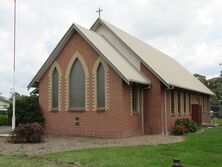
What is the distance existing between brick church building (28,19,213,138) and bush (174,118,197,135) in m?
0.61

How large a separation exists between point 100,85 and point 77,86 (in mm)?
1707

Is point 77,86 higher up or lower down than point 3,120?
higher up

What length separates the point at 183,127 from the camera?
2641cm

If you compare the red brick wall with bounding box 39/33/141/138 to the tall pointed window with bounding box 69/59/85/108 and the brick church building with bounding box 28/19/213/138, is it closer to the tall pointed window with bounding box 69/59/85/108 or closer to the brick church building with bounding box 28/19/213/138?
the brick church building with bounding box 28/19/213/138

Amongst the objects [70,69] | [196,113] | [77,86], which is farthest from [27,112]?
[196,113]

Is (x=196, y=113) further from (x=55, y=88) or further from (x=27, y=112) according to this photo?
(x=27, y=112)

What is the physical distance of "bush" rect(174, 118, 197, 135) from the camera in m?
26.0

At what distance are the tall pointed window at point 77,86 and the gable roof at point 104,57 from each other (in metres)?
1.60

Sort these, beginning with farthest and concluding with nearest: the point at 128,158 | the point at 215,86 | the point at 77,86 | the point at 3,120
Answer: the point at 215,86, the point at 3,120, the point at 77,86, the point at 128,158

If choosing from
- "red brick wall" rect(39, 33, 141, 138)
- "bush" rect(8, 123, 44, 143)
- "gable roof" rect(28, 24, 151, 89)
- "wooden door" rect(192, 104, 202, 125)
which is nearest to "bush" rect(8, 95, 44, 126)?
"red brick wall" rect(39, 33, 141, 138)

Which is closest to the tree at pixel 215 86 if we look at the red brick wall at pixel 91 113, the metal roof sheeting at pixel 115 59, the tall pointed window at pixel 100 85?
the metal roof sheeting at pixel 115 59

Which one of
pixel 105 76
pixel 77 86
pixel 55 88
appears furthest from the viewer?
pixel 55 88

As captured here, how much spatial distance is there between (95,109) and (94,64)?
2.65 m

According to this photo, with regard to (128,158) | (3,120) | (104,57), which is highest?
(104,57)
